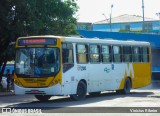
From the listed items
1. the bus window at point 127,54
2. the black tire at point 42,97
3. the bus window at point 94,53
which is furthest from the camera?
the bus window at point 127,54

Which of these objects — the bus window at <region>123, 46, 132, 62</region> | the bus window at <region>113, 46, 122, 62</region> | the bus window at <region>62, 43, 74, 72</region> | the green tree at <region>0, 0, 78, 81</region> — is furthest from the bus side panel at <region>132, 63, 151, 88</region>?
the green tree at <region>0, 0, 78, 81</region>

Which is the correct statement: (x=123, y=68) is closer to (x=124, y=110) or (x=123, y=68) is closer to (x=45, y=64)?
(x=45, y=64)

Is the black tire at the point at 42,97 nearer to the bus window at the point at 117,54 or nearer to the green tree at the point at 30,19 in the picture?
the bus window at the point at 117,54

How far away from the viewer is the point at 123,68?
26562 mm

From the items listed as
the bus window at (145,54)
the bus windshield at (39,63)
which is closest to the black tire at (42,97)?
the bus windshield at (39,63)

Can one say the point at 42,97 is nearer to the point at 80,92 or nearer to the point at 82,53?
the point at 80,92

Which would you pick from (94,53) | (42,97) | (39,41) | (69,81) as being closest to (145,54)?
(94,53)

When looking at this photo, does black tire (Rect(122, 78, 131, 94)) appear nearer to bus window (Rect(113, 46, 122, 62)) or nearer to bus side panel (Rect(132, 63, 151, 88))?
bus side panel (Rect(132, 63, 151, 88))

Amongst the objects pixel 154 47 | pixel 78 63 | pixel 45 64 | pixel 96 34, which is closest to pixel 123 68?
pixel 78 63

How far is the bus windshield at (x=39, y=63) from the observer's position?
20.6 meters

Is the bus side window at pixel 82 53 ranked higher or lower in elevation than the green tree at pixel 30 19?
lower

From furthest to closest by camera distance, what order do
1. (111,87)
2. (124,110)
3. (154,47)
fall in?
(154,47), (111,87), (124,110)

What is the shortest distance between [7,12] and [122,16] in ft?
251

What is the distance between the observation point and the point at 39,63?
20.7 meters
